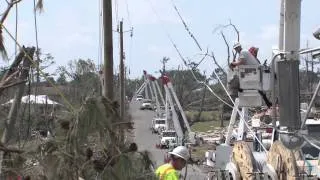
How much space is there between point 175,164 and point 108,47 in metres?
6.54

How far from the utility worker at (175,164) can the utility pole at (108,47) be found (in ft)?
19.4

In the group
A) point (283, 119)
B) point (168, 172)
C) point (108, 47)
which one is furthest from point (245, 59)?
point (108, 47)

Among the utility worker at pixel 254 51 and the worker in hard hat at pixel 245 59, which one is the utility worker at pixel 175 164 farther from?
the utility worker at pixel 254 51

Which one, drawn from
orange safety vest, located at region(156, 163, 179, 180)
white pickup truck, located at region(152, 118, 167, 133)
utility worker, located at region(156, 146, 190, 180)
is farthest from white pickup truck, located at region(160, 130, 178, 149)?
orange safety vest, located at region(156, 163, 179, 180)

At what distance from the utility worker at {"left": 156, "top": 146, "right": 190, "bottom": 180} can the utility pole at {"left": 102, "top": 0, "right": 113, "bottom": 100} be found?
5.91 m

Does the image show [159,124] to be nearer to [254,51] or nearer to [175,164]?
[254,51]

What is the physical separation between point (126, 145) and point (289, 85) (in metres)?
2.25

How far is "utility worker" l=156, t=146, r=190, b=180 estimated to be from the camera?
7.16 m

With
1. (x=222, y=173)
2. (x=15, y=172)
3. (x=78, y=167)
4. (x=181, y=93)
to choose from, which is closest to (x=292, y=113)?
(x=78, y=167)

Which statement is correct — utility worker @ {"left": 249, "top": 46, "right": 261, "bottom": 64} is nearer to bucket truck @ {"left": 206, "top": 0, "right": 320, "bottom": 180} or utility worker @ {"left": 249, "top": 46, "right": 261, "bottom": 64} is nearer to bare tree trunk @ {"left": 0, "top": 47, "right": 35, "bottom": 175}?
bucket truck @ {"left": 206, "top": 0, "right": 320, "bottom": 180}

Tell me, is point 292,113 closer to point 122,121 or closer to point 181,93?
point 122,121

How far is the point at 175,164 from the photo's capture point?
7.44 m

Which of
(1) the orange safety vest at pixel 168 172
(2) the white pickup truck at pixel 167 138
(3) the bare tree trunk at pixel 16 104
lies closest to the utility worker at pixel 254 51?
(1) the orange safety vest at pixel 168 172

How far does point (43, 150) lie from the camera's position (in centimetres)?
560
